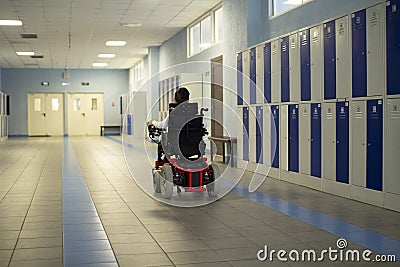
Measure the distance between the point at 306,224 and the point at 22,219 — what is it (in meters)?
2.87

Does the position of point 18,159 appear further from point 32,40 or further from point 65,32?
point 32,40

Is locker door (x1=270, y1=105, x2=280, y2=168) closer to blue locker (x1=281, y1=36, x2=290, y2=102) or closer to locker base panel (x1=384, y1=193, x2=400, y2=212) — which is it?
blue locker (x1=281, y1=36, x2=290, y2=102)

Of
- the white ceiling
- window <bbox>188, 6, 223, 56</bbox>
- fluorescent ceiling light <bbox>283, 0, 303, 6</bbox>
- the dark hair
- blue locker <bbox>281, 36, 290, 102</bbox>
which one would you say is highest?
the white ceiling

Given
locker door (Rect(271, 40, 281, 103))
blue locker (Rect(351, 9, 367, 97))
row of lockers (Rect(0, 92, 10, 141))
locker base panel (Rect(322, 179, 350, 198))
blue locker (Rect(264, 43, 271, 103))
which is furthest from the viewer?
row of lockers (Rect(0, 92, 10, 141))

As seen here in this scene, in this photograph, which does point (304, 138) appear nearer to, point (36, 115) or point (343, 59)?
point (343, 59)

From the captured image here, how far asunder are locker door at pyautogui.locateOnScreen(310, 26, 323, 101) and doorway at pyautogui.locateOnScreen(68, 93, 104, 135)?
23630 millimetres

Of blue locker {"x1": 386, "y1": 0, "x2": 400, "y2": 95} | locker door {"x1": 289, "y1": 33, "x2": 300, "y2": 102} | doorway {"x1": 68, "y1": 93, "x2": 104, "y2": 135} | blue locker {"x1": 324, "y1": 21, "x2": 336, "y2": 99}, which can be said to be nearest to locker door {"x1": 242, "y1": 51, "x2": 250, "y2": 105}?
locker door {"x1": 289, "y1": 33, "x2": 300, "y2": 102}

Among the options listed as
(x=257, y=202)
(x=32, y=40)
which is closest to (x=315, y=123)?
(x=257, y=202)

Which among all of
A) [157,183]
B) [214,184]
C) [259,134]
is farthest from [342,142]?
[259,134]

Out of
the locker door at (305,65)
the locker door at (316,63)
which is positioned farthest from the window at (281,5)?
the locker door at (316,63)

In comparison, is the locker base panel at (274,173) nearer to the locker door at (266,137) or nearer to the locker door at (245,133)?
the locker door at (266,137)

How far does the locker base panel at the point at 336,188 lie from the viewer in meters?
6.93

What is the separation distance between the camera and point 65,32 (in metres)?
17.4

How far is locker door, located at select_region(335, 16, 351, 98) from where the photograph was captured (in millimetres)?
6895
